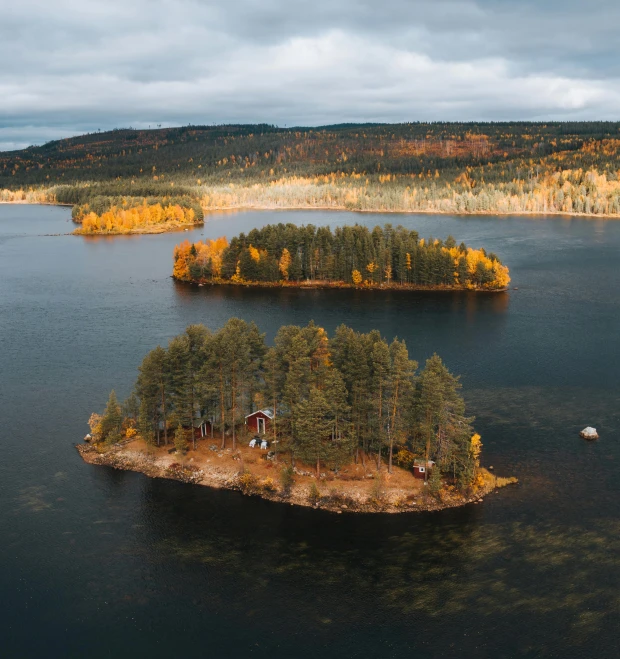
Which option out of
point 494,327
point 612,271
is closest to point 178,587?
point 494,327

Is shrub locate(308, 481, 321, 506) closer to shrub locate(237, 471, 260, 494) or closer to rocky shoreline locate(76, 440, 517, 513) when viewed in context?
rocky shoreline locate(76, 440, 517, 513)

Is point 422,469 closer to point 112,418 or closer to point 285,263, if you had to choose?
point 112,418

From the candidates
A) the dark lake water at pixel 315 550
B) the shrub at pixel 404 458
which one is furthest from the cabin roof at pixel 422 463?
the dark lake water at pixel 315 550

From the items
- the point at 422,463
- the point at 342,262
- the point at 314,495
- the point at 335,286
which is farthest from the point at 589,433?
the point at 342,262

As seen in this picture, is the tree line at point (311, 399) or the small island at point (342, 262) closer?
the tree line at point (311, 399)

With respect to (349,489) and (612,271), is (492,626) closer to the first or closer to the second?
(349,489)

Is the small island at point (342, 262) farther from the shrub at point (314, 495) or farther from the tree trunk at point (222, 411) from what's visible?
the shrub at point (314, 495)
